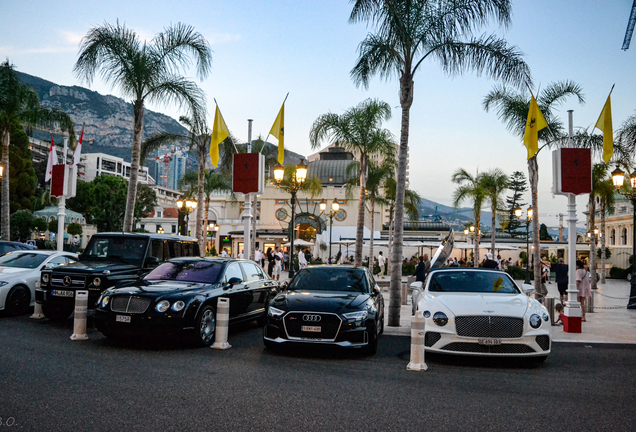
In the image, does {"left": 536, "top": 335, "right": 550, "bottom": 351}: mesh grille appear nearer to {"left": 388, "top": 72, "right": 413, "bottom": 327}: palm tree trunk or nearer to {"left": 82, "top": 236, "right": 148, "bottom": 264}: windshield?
{"left": 388, "top": 72, "right": 413, "bottom": 327}: palm tree trunk

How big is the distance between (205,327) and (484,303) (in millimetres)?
4747

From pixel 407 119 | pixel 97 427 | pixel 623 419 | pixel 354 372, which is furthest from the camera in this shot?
pixel 407 119

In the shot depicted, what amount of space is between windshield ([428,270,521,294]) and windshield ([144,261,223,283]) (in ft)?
13.7

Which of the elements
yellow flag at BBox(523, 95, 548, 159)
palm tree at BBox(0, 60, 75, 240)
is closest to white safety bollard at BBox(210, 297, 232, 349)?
yellow flag at BBox(523, 95, 548, 159)

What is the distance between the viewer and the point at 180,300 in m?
8.60

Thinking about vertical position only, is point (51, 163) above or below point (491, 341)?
above

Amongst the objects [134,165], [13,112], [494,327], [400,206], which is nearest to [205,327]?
[494,327]

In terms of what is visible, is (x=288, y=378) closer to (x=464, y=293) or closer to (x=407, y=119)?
(x=464, y=293)

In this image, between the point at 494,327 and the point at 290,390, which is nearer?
the point at 290,390

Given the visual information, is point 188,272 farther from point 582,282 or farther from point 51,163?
point 51,163

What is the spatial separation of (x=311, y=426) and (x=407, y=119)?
9754 mm

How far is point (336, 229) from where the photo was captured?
55812 mm

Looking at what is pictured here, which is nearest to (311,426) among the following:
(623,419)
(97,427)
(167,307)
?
(97,427)

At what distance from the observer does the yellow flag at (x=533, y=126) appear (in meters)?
14.1
